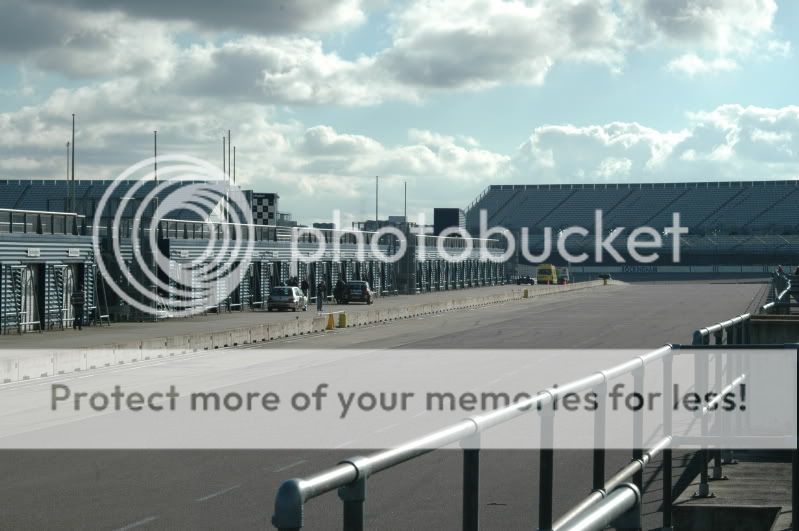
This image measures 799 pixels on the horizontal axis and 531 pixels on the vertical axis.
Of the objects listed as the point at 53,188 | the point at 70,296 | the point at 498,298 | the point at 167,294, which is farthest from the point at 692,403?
the point at 53,188

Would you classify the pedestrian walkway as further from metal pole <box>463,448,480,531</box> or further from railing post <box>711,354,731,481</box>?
metal pole <box>463,448,480,531</box>

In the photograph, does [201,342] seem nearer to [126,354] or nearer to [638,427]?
[126,354]

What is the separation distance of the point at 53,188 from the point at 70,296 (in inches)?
2367

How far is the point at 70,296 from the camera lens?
4478cm

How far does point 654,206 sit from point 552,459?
539 ft

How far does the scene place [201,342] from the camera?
33.9 metres

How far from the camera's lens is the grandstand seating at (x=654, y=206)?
157250 millimetres

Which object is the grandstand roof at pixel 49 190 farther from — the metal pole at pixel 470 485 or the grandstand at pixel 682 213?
the metal pole at pixel 470 485

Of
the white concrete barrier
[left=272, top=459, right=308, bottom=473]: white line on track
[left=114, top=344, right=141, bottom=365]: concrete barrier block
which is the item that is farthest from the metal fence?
the white concrete barrier

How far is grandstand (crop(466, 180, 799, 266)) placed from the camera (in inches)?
5886

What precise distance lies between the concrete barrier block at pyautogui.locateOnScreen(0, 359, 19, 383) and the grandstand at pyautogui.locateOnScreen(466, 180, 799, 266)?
133m

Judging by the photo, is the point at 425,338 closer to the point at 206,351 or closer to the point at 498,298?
the point at 206,351

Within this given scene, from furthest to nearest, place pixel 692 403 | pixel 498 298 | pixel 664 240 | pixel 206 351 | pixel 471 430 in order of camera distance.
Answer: pixel 664 240, pixel 498 298, pixel 206 351, pixel 692 403, pixel 471 430

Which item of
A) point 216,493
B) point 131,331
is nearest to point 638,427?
Result: point 216,493
